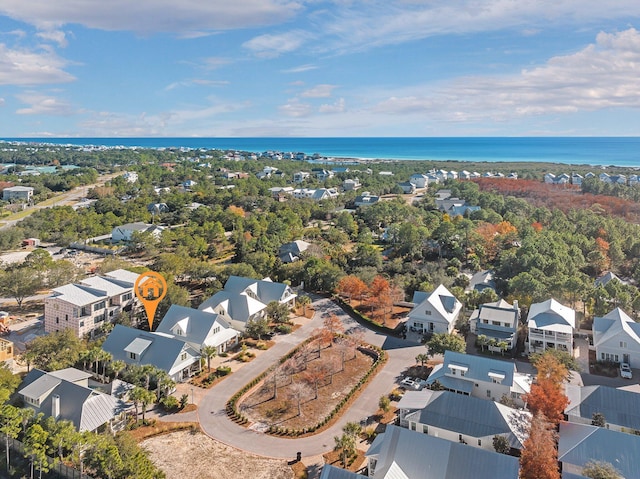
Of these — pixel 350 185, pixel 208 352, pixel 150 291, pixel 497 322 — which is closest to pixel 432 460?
pixel 208 352

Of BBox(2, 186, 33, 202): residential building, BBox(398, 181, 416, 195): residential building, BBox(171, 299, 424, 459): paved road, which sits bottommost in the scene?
→ BBox(171, 299, 424, 459): paved road

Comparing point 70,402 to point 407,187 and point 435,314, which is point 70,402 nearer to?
point 435,314

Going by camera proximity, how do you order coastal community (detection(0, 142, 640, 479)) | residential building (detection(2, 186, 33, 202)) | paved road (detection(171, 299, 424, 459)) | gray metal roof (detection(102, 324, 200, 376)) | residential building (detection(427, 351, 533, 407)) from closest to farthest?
coastal community (detection(0, 142, 640, 479))
paved road (detection(171, 299, 424, 459))
residential building (detection(427, 351, 533, 407))
gray metal roof (detection(102, 324, 200, 376))
residential building (detection(2, 186, 33, 202))

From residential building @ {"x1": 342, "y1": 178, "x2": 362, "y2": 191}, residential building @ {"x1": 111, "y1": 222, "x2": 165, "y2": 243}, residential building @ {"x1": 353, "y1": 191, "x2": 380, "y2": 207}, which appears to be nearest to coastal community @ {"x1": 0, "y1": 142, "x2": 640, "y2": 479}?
residential building @ {"x1": 111, "y1": 222, "x2": 165, "y2": 243}

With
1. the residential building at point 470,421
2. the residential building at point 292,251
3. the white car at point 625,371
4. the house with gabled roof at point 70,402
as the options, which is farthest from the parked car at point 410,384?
the residential building at point 292,251

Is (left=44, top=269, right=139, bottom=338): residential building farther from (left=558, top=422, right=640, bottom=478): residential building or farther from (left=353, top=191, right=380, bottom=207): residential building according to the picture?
(left=353, top=191, right=380, bottom=207): residential building

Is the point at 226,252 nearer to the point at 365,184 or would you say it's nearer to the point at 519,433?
the point at 519,433

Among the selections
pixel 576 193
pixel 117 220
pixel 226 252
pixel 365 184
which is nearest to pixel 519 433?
pixel 226 252
